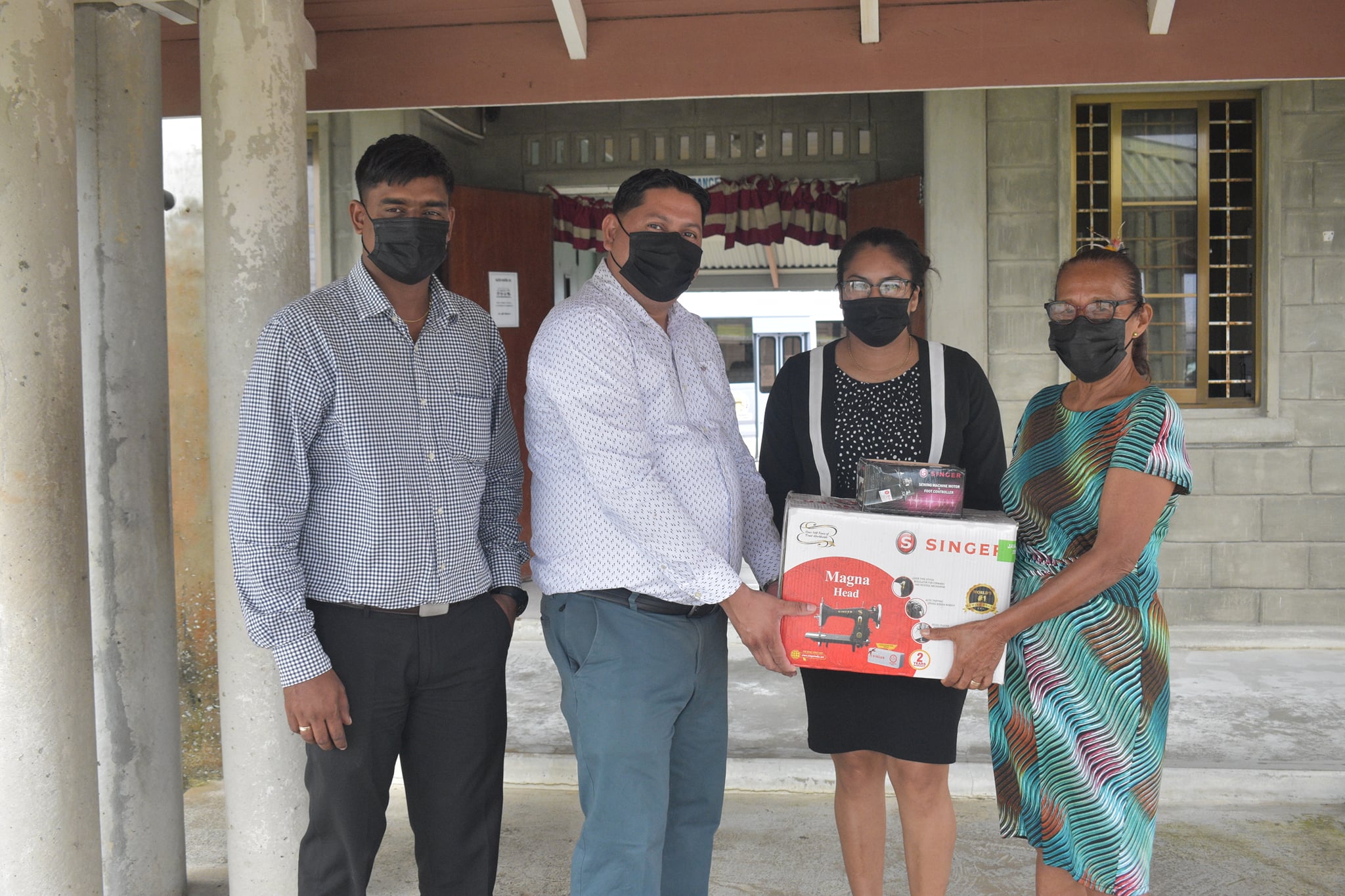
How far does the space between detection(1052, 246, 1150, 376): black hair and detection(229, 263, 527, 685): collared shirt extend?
134 cm

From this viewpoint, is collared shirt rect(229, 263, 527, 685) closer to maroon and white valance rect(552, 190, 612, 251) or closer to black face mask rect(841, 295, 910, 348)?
black face mask rect(841, 295, 910, 348)

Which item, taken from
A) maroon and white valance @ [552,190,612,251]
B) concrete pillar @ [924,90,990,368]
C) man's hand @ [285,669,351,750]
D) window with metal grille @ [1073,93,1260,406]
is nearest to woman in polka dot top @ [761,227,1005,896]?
man's hand @ [285,669,351,750]

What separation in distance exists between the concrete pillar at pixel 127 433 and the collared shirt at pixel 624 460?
142 centimetres

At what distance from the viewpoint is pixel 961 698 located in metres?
2.44

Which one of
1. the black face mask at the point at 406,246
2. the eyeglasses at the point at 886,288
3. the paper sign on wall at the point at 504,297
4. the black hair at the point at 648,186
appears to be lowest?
the eyeglasses at the point at 886,288

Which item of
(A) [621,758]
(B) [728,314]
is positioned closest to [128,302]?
(A) [621,758]

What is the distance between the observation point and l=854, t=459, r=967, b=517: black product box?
2.18 meters

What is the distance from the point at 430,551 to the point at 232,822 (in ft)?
3.89

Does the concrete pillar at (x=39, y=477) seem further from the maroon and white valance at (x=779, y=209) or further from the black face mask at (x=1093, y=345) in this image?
the maroon and white valance at (x=779, y=209)

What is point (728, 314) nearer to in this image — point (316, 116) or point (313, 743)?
point (316, 116)

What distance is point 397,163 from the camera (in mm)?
2305

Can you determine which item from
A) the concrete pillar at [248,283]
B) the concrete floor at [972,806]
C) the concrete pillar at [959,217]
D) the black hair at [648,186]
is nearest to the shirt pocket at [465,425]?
the black hair at [648,186]

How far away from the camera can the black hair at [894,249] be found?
8.04ft

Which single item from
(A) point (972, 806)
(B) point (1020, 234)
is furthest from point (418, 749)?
(B) point (1020, 234)
